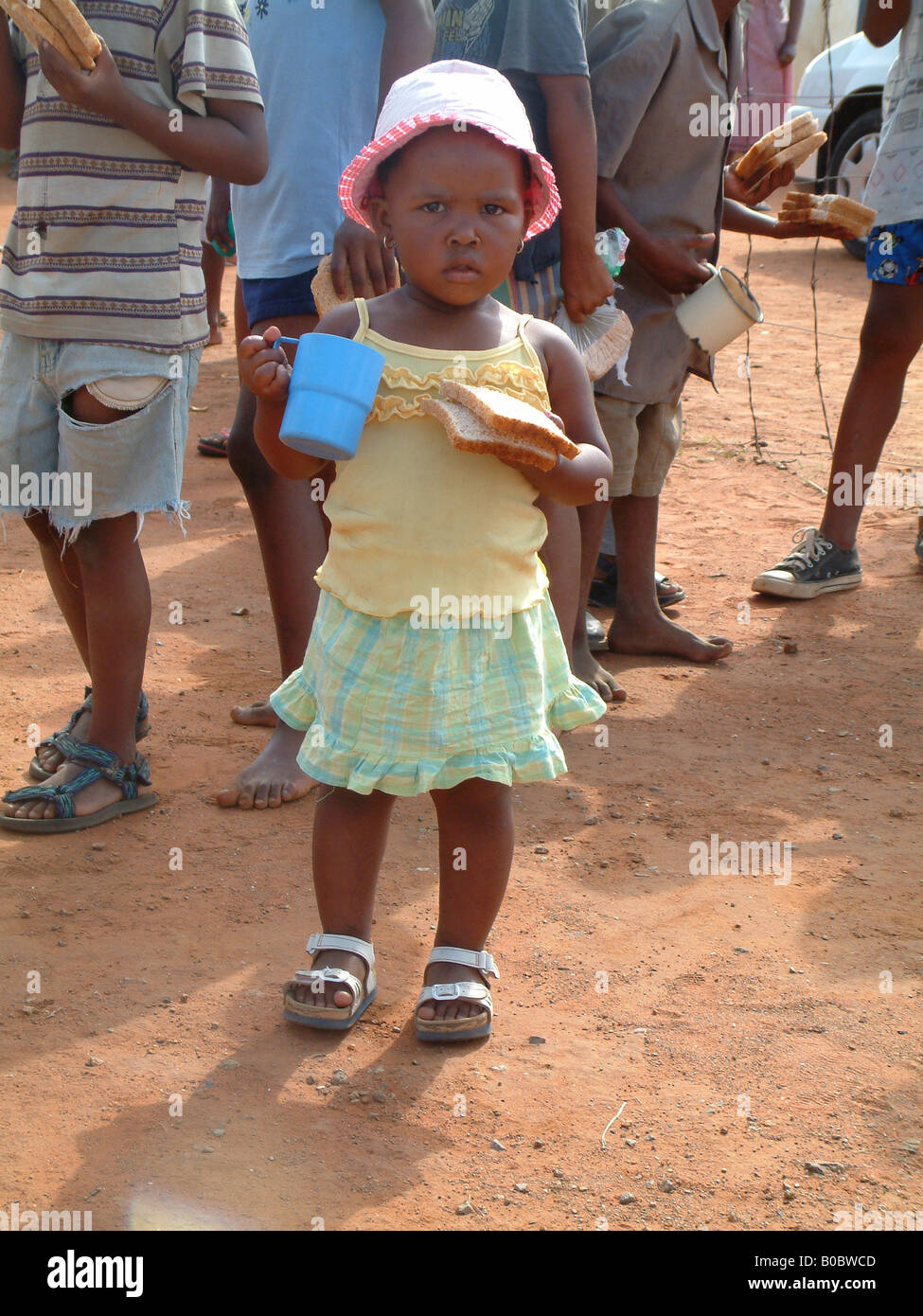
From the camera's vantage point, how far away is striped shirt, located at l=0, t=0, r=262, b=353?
2.73 m

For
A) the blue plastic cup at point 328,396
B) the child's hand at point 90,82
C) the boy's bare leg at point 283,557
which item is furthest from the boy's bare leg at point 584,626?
the blue plastic cup at point 328,396

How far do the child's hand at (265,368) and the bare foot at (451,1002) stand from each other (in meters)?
1.03

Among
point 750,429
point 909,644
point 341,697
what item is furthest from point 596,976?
point 750,429

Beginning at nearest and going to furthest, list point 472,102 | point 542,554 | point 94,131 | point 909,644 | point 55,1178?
1. point 55,1178
2. point 472,102
3. point 94,131
4. point 542,554
5. point 909,644

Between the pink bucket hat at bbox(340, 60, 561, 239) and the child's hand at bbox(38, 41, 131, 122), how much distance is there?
62 centimetres

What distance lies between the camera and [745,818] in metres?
3.17

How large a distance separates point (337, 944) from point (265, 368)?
101cm

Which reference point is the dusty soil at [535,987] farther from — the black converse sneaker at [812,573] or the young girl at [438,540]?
the black converse sneaker at [812,573]

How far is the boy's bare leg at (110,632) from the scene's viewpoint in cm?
298

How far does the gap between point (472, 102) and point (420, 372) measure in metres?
0.43

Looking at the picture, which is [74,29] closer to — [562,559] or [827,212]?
[562,559]

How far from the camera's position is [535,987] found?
8.24 ft

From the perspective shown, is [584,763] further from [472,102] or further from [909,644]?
[472,102]

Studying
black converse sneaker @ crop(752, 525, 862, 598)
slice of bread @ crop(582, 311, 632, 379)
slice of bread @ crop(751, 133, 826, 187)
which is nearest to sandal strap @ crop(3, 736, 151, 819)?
slice of bread @ crop(582, 311, 632, 379)
